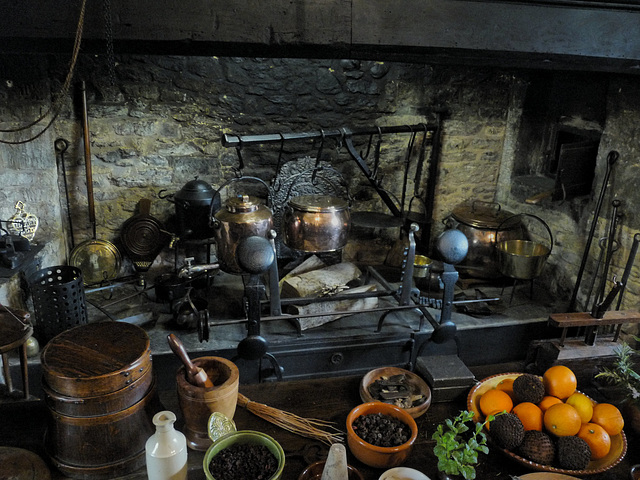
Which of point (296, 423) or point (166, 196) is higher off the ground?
point (166, 196)

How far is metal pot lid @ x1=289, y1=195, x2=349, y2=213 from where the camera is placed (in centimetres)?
285

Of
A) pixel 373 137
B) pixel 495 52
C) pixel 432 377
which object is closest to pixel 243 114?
pixel 373 137

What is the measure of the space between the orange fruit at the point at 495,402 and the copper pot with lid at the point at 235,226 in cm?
165

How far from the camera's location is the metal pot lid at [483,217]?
3811 millimetres

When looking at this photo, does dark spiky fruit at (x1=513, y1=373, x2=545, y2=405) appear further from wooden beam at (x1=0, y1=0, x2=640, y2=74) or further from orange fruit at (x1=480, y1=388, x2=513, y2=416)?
wooden beam at (x1=0, y1=0, x2=640, y2=74)

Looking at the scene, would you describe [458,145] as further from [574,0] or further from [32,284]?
[32,284]

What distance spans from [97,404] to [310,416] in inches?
29.3

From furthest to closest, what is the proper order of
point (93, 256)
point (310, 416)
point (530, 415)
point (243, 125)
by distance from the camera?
1. point (243, 125)
2. point (93, 256)
3. point (310, 416)
4. point (530, 415)

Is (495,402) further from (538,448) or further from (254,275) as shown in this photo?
(254,275)

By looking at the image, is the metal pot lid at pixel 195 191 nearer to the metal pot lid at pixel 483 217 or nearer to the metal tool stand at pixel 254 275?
the metal tool stand at pixel 254 275

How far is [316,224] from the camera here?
2855 millimetres

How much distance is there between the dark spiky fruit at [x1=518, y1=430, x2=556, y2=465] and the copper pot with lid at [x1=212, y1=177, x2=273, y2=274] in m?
1.85

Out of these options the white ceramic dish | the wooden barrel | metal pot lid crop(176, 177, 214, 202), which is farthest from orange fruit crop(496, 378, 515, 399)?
metal pot lid crop(176, 177, 214, 202)

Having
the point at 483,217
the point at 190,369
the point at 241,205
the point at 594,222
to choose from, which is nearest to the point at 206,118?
the point at 241,205
